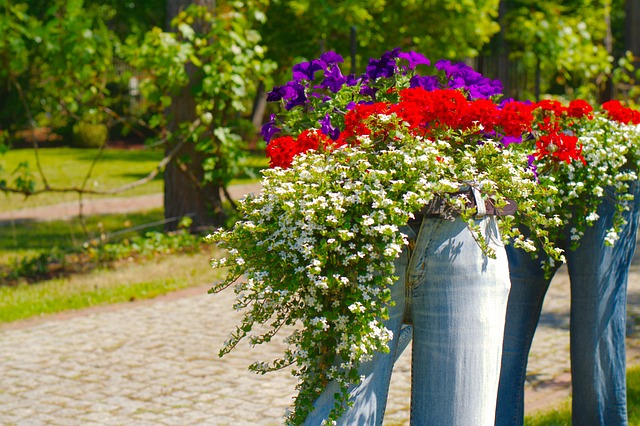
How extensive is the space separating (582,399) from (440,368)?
1.60 metres

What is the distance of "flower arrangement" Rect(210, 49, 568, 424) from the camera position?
233 cm

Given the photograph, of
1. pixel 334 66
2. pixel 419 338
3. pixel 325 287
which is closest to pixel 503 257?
pixel 419 338

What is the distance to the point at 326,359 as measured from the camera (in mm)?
2428

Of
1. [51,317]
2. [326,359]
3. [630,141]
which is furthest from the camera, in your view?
[51,317]

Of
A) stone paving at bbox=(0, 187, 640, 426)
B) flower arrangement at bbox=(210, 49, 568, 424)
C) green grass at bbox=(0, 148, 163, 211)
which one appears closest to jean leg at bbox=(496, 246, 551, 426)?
flower arrangement at bbox=(210, 49, 568, 424)

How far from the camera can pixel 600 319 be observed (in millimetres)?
3645

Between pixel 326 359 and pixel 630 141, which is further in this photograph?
pixel 630 141

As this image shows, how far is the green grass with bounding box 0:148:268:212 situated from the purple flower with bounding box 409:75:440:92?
9.79 m

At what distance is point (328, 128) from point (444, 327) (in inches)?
29.5

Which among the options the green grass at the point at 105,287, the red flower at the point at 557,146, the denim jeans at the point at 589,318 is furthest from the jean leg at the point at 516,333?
the green grass at the point at 105,287

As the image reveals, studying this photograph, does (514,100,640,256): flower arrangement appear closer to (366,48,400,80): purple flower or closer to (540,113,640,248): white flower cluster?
(540,113,640,248): white flower cluster

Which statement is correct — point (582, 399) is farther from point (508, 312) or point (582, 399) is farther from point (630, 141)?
point (630, 141)

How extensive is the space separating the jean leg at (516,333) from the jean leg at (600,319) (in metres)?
0.17

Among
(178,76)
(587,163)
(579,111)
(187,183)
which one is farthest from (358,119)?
(187,183)
